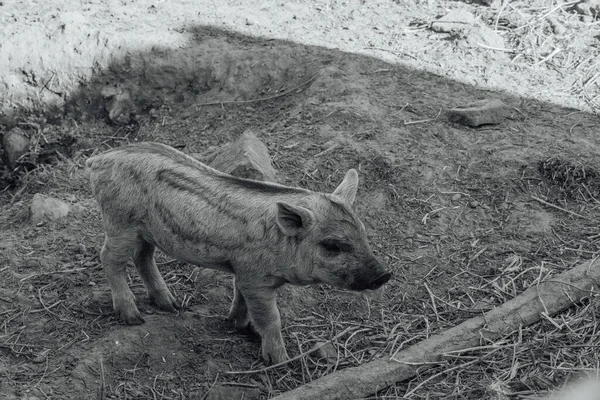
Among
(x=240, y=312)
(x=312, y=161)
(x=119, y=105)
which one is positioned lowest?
(x=240, y=312)

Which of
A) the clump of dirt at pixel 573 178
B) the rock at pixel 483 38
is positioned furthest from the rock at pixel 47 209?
the rock at pixel 483 38

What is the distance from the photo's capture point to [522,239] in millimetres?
5793

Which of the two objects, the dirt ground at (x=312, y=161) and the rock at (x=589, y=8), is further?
the rock at (x=589, y=8)

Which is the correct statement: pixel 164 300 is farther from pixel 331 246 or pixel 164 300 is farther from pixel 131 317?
pixel 331 246

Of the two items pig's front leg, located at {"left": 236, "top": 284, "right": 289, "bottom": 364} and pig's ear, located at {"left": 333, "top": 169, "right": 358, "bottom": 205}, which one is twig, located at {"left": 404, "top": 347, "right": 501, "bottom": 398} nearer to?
pig's front leg, located at {"left": 236, "top": 284, "right": 289, "bottom": 364}

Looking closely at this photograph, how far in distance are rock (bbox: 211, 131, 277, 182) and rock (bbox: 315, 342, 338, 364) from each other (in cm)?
145

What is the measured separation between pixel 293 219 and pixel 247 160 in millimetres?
1347

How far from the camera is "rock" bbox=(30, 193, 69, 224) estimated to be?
592 cm

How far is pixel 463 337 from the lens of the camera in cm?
477

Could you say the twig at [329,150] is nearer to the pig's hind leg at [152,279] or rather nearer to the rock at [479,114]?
the rock at [479,114]

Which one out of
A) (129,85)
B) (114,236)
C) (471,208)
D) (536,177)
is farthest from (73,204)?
(536,177)

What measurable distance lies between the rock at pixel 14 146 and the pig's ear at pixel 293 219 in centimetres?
393

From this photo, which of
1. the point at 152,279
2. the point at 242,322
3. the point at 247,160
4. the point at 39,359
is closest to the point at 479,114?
the point at 247,160

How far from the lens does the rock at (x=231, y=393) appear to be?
452cm
